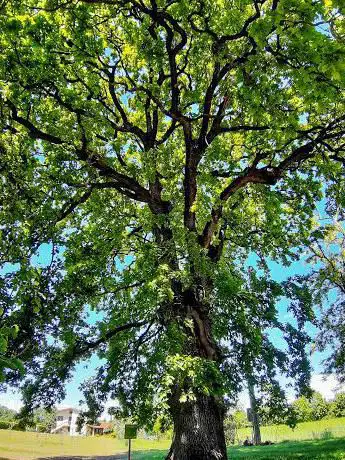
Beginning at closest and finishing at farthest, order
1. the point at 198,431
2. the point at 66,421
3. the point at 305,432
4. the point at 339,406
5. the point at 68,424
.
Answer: the point at 198,431, the point at 305,432, the point at 339,406, the point at 68,424, the point at 66,421

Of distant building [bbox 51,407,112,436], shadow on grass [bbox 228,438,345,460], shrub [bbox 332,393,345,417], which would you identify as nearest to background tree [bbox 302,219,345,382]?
shadow on grass [bbox 228,438,345,460]

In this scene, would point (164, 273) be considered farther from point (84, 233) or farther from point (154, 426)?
point (84, 233)

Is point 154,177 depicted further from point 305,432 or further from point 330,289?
point 305,432

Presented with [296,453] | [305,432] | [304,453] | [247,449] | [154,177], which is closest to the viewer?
[154,177]

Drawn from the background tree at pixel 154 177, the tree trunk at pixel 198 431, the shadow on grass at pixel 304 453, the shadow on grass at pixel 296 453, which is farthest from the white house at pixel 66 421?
the tree trunk at pixel 198 431

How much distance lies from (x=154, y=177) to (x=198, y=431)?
7.01m

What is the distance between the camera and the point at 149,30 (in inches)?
403

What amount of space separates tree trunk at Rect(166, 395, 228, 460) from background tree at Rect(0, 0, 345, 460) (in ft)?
0.12

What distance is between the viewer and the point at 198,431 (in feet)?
33.6

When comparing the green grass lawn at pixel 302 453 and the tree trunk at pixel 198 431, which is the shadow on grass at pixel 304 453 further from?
the tree trunk at pixel 198 431

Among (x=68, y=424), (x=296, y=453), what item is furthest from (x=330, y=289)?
(x=68, y=424)

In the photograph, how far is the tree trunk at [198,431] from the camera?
1000 cm

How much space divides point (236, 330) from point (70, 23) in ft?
31.9

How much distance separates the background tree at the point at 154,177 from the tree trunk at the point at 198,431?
0.04 m
